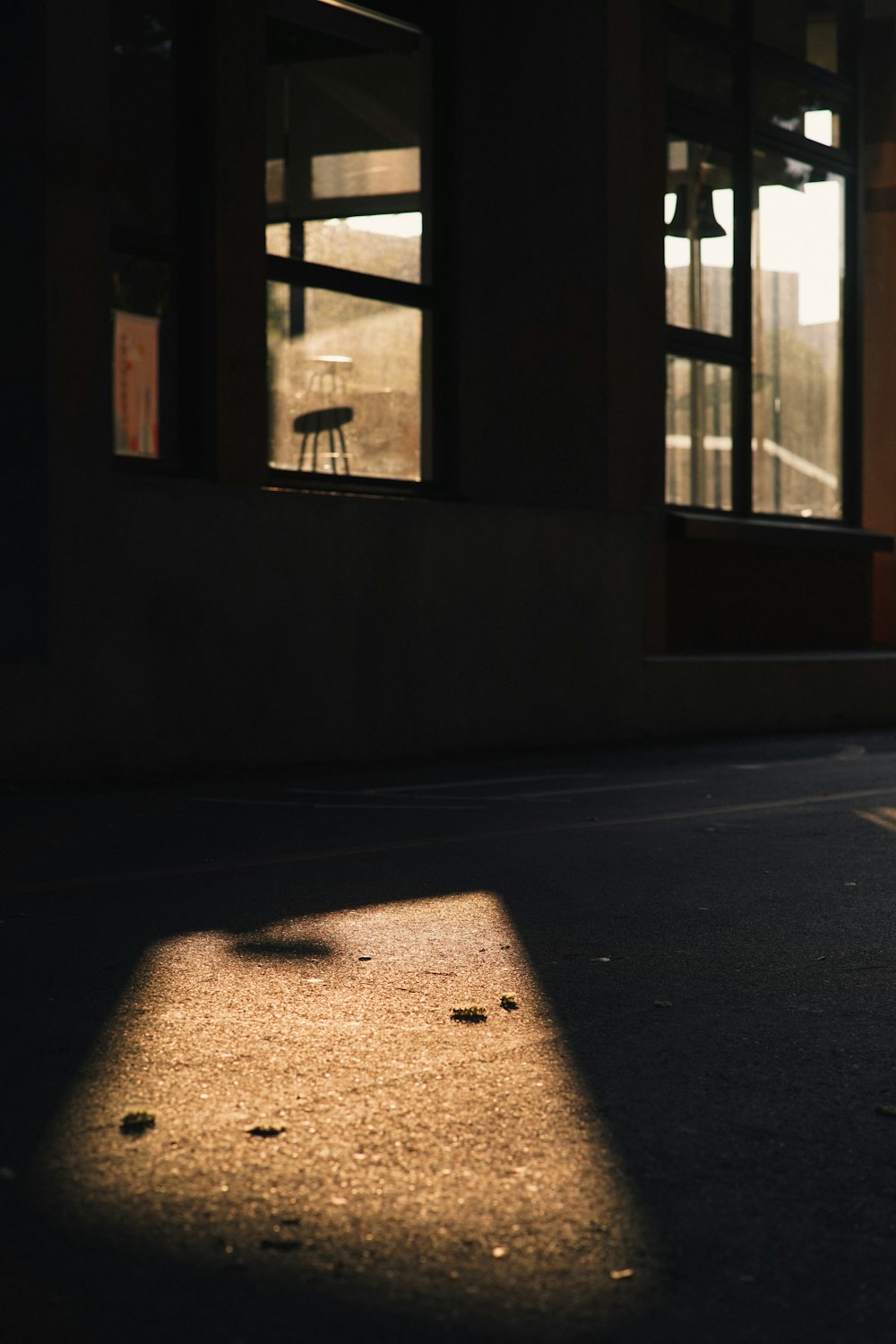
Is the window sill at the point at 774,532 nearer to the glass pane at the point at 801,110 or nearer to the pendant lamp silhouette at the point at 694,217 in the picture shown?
the pendant lamp silhouette at the point at 694,217

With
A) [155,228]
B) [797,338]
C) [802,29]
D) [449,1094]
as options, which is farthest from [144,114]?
[449,1094]

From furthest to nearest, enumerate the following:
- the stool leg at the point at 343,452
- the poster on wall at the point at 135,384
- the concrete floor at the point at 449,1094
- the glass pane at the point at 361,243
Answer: the stool leg at the point at 343,452 < the glass pane at the point at 361,243 < the poster on wall at the point at 135,384 < the concrete floor at the point at 449,1094

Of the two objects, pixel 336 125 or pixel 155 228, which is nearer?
pixel 155 228

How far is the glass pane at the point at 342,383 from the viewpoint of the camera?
16.5m

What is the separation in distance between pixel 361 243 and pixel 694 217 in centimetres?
577

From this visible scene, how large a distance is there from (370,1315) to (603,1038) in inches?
79.7

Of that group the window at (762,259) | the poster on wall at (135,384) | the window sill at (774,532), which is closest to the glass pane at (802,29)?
the window at (762,259)

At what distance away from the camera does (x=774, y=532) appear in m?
22.2

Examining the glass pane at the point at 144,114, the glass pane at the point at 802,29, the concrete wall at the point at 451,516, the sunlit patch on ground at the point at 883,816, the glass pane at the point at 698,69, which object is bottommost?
the sunlit patch on ground at the point at 883,816

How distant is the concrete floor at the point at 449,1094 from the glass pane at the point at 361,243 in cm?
940

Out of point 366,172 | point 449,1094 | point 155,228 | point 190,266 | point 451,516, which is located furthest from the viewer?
point 366,172

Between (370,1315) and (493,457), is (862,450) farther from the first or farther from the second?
(370,1315)

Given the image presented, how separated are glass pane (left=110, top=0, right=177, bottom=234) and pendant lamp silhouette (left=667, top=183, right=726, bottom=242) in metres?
7.67

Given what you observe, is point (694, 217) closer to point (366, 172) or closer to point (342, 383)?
point (366, 172)
